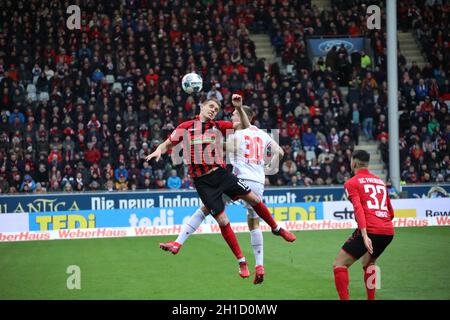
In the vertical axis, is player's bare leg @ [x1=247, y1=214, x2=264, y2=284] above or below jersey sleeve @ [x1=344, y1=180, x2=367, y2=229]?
below

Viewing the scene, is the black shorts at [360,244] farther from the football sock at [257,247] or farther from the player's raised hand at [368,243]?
the football sock at [257,247]

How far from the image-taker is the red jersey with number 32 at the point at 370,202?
8742 mm

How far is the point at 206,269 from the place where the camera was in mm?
12852

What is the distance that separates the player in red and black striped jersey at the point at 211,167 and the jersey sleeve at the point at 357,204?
212cm

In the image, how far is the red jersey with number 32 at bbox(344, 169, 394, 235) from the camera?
344 inches

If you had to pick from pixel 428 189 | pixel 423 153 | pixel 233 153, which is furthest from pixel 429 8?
pixel 233 153

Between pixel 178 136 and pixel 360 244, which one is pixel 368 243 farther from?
pixel 178 136

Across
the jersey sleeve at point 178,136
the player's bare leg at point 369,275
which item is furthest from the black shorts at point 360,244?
the jersey sleeve at point 178,136

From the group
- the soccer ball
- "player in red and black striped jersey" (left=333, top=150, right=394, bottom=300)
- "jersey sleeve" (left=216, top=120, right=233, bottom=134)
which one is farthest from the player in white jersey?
"player in red and black striped jersey" (left=333, top=150, right=394, bottom=300)

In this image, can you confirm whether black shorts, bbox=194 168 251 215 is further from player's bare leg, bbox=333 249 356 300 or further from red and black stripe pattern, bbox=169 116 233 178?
player's bare leg, bbox=333 249 356 300

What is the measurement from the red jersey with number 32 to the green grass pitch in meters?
1.44

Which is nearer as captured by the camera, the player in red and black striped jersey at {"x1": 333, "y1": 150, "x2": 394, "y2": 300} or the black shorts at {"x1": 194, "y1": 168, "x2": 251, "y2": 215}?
the player in red and black striped jersey at {"x1": 333, "y1": 150, "x2": 394, "y2": 300}

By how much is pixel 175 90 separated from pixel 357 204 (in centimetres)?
1789

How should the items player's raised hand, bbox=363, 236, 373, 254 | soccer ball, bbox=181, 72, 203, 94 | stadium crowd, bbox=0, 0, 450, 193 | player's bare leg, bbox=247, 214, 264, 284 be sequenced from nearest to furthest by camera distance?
player's raised hand, bbox=363, 236, 373, 254 < player's bare leg, bbox=247, 214, 264, 284 < soccer ball, bbox=181, 72, 203, 94 < stadium crowd, bbox=0, 0, 450, 193
